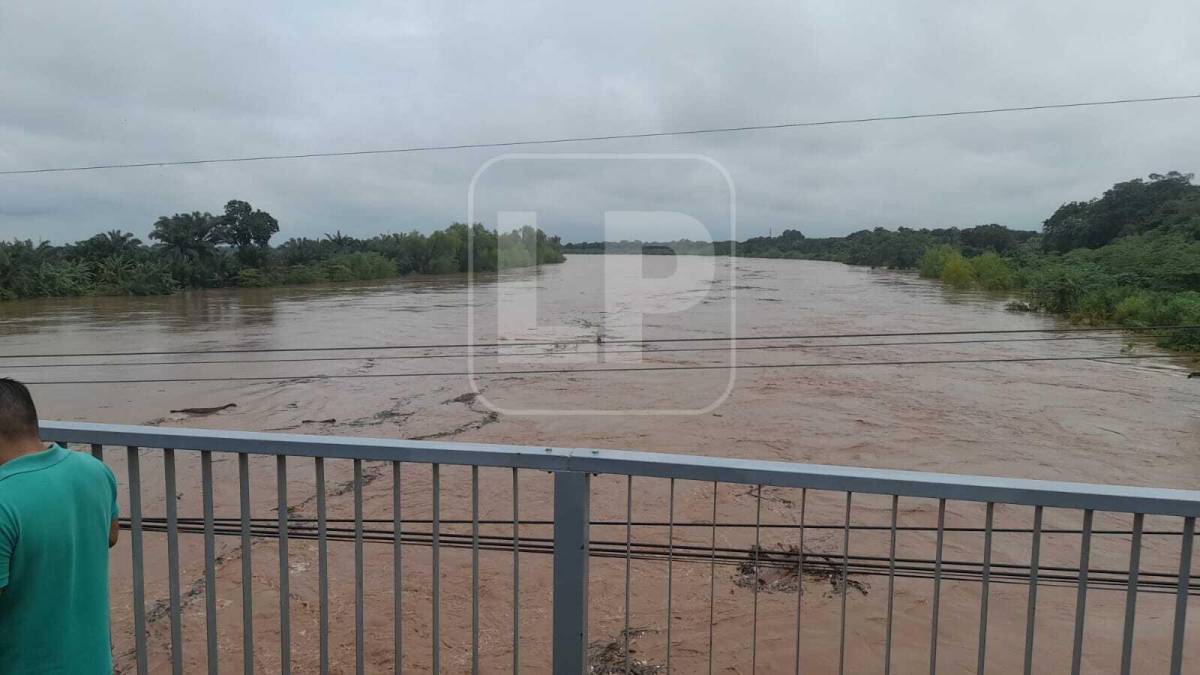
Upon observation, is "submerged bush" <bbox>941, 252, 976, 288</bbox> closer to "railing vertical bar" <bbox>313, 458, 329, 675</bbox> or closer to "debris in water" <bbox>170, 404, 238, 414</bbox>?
"debris in water" <bbox>170, 404, 238, 414</bbox>

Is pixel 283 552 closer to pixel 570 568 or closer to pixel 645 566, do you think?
pixel 570 568

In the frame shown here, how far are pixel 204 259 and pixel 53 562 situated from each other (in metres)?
44.1

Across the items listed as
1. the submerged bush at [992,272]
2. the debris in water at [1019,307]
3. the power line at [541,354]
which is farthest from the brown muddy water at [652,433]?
the submerged bush at [992,272]

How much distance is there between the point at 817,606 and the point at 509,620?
9.07 ft

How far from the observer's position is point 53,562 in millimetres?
1435

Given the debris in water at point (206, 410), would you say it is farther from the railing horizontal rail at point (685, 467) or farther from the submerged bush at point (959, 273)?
the submerged bush at point (959, 273)

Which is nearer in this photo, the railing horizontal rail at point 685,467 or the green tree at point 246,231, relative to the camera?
the railing horizontal rail at point 685,467

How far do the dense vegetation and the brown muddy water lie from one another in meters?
2.01

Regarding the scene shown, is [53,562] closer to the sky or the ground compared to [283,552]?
closer to the sky

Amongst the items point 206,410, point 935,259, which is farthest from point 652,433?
point 935,259

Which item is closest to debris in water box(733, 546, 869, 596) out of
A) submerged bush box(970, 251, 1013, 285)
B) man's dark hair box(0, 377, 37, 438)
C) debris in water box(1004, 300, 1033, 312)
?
man's dark hair box(0, 377, 37, 438)

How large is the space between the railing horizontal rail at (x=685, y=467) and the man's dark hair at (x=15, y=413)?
0.26m

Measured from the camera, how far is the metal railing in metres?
1.59

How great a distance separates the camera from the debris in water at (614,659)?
15.6 ft
